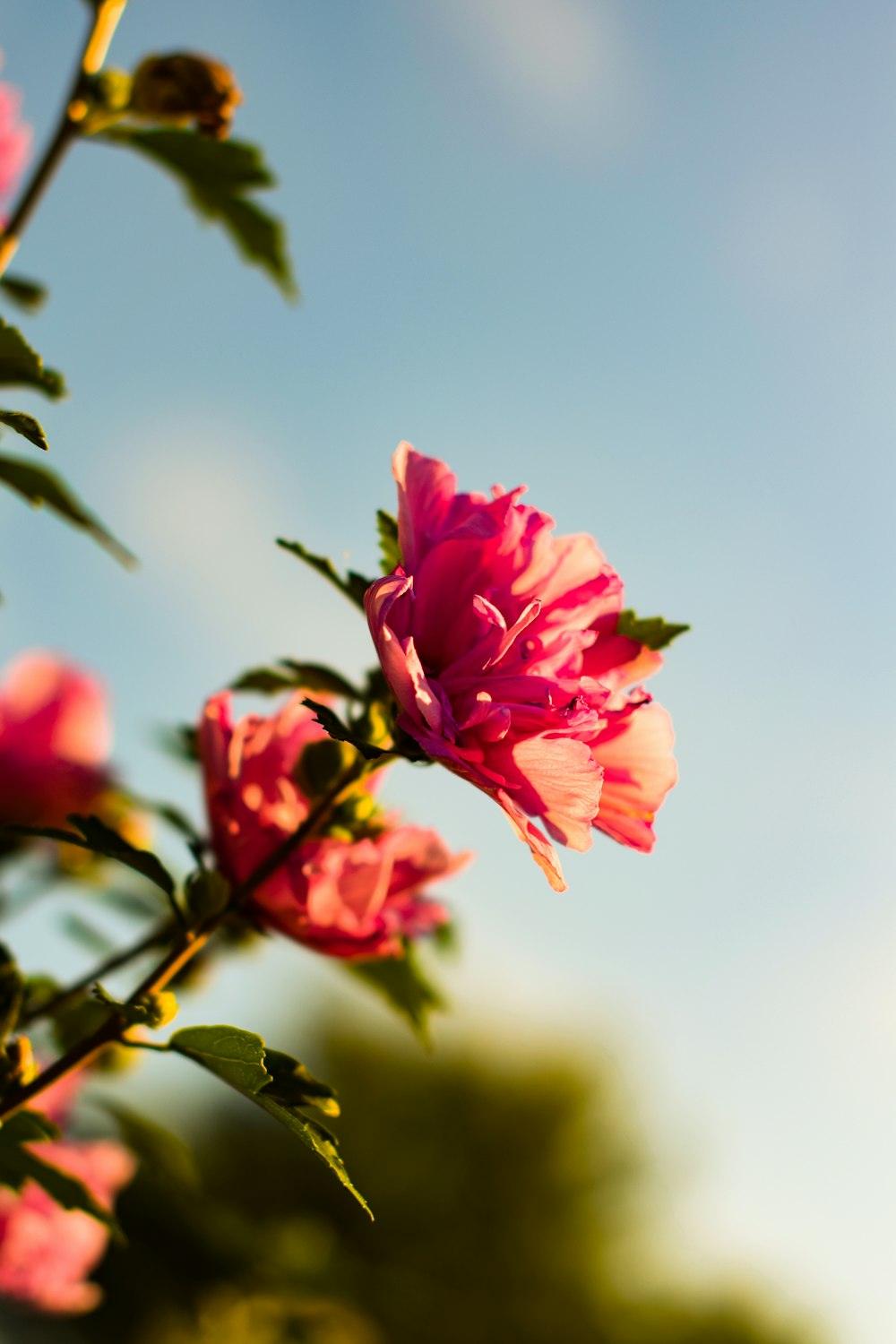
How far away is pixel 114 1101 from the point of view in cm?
148

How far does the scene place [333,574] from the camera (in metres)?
0.87

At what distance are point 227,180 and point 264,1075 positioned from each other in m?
0.93

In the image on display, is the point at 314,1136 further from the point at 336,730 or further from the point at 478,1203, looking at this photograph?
the point at 478,1203

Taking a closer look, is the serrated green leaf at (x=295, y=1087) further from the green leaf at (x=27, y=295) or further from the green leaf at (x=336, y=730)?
the green leaf at (x=27, y=295)

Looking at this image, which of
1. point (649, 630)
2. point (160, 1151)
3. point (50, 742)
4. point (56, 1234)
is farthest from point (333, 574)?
point (56, 1234)

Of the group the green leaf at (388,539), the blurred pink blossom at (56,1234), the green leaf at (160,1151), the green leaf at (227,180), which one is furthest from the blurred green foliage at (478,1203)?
the green leaf at (388,539)

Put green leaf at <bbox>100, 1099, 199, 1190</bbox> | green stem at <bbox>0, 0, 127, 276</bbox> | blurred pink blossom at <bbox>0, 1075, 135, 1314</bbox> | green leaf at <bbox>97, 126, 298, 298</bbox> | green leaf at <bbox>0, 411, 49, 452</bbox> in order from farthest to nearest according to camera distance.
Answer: blurred pink blossom at <bbox>0, 1075, 135, 1314</bbox> → green leaf at <bbox>100, 1099, 199, 1190</bbox> → green leaf at <bbox>97, 126, 298, 298</bbox> → green stem at <bbox>0, 0, 127, 276</bbox> → green leaf at <bbox>0, 411, 49, 452</bbox>

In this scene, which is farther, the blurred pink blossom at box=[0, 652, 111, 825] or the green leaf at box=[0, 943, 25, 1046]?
the blurred pink blossom at box=[0, 652, 111, 825]

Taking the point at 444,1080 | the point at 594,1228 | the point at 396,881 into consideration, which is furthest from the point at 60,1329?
the point at 396,881

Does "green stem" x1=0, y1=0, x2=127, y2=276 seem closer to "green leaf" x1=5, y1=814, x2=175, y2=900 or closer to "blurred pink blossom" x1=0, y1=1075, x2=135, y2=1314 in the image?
"green leaf" x1=5, y1=814, x2=175, y2=900

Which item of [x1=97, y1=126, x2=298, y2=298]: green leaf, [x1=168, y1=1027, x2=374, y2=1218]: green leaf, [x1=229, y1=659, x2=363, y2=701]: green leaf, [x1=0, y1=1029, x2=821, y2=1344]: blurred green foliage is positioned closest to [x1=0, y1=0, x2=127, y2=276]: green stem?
[x1=97, y1=126, x2=298, y2=298]: green leaf

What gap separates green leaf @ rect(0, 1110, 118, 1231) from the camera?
88 centimetres

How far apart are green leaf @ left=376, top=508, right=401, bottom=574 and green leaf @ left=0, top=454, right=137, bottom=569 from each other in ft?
0.83

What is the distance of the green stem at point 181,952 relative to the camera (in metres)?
0.83
